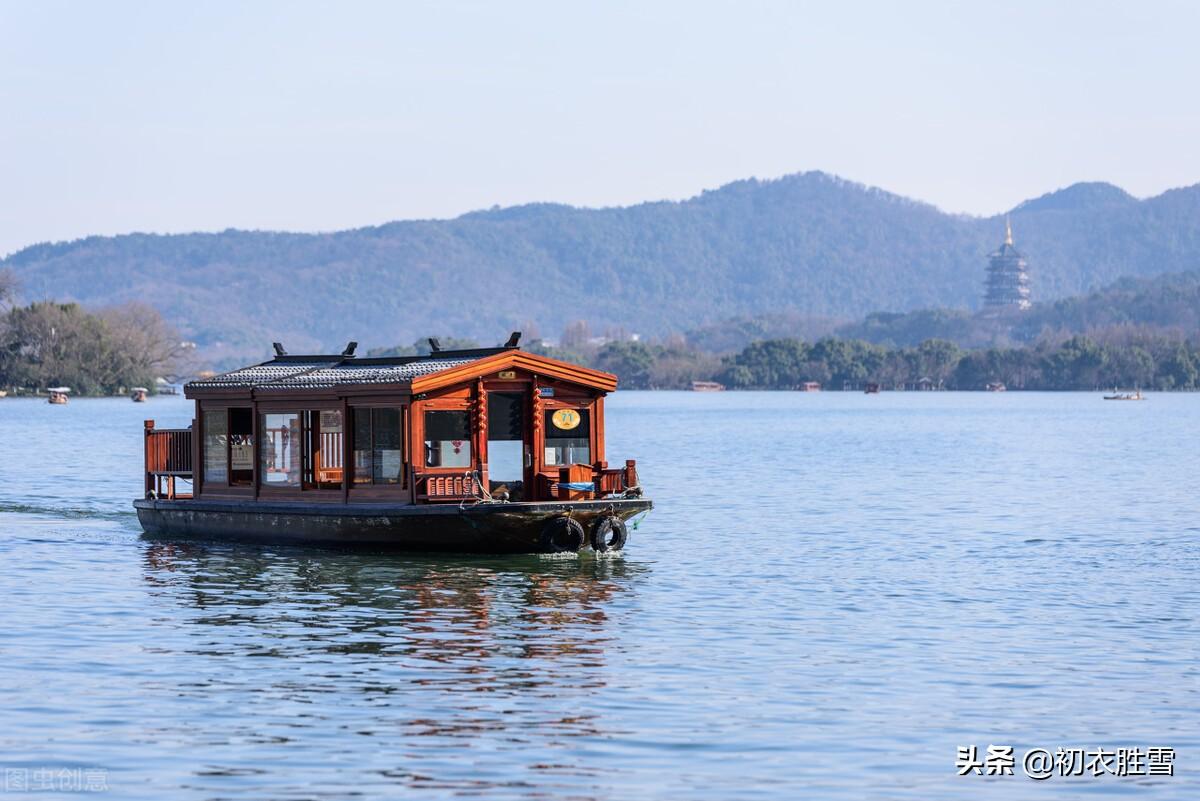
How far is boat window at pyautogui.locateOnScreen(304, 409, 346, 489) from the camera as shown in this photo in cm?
3272

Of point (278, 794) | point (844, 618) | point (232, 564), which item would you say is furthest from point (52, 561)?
point (278, 794)

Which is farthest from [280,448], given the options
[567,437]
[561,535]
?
[561,535]

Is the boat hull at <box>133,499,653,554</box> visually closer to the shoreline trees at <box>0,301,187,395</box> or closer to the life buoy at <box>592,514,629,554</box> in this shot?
the life buoy at <box>592,514,629,554</box>

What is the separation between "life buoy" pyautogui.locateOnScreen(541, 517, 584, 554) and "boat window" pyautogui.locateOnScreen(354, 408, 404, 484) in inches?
107

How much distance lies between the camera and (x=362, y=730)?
56.4ft

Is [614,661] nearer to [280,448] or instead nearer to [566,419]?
[566,419]

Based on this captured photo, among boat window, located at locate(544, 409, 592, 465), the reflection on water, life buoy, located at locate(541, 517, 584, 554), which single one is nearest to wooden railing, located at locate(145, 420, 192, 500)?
the reflection on water

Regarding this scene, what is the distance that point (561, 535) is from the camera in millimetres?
30250

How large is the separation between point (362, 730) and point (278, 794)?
92.1 inches

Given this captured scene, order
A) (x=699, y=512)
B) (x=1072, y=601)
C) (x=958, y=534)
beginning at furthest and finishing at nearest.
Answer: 1. (x=699, y=512)
2. (x=958, y=534)
3. (x=1072, y=601)

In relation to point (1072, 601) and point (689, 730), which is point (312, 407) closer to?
point (1072, 601)

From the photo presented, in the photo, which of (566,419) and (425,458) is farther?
(566,419)

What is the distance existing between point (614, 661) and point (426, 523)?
9.66 meters

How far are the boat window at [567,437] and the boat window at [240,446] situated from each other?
20.3ft
